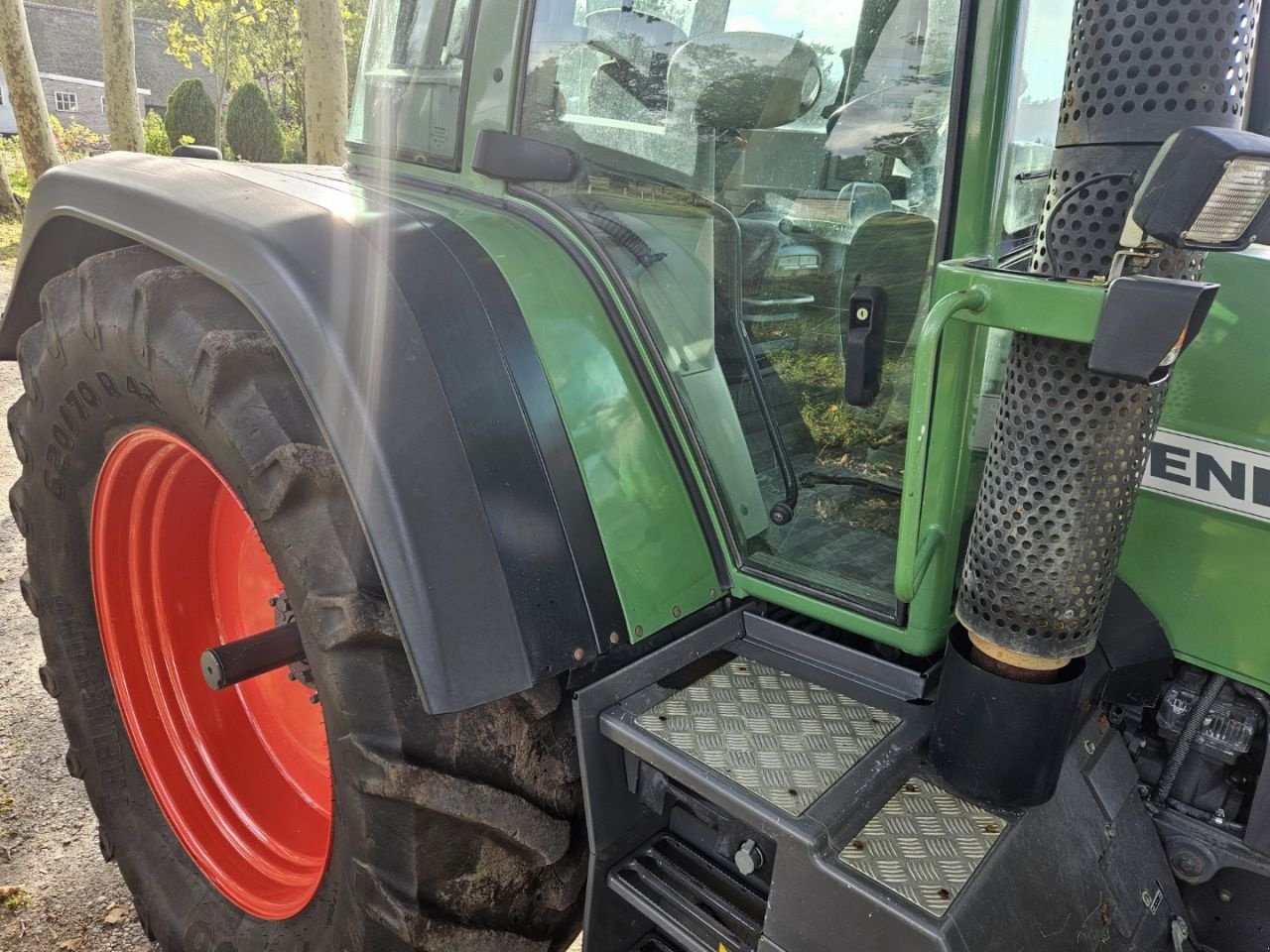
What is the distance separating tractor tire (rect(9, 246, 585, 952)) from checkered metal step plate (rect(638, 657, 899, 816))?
22cm

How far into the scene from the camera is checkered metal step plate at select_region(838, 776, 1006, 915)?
1177 millimetres

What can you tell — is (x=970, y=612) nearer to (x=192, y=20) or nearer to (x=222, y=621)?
(x=222, y=621)

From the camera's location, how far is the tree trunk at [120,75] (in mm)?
10422

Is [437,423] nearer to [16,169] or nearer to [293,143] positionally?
[16,169]

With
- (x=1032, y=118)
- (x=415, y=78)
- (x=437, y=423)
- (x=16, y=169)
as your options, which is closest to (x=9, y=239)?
(x=16, y=169)

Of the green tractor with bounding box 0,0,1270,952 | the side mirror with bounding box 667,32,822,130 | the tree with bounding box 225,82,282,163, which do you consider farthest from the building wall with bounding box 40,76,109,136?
the side mirror with bounding box 667,32,822,130

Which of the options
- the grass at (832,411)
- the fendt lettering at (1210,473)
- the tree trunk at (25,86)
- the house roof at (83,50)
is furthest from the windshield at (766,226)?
the house roof at (83,50)

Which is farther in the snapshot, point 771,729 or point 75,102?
point 75,102

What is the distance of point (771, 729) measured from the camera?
1.45 m

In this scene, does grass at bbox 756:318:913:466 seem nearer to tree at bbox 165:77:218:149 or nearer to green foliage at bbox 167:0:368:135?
green foliage at bbox 167:0:368:135

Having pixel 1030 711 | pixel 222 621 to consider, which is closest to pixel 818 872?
pixel 1030 711

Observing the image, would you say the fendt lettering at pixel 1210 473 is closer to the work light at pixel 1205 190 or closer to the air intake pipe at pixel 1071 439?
the air intake pipe at pixel 1071 439

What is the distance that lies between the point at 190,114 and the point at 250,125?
1.84 m

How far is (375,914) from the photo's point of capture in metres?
1.43
